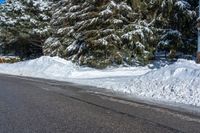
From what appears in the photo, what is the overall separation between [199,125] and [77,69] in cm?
1961

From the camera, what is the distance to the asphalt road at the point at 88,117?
7.26 meters

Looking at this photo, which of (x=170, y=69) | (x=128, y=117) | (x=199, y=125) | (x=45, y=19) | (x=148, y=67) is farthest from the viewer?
(x=45, y=19)

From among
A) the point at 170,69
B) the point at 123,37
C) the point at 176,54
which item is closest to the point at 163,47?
the point at 176,54

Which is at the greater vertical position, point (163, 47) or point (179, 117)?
point (163, 47)

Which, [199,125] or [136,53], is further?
[136,53]

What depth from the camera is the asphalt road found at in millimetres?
7262

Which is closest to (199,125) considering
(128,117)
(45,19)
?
(128,117)

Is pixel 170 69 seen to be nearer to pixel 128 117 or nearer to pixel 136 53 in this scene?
pixel 128 117

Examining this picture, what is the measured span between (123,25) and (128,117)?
Answer: 19.5 metres

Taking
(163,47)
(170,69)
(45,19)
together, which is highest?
(45,19)

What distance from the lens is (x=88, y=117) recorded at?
8516mm

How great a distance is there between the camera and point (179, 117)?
8680 mm

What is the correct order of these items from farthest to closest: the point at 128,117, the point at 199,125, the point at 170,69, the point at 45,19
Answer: the point at 45,19
the point at 170,69
the point at 128,117
the point at 199,125

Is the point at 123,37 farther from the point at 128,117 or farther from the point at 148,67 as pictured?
the point at 128,117
